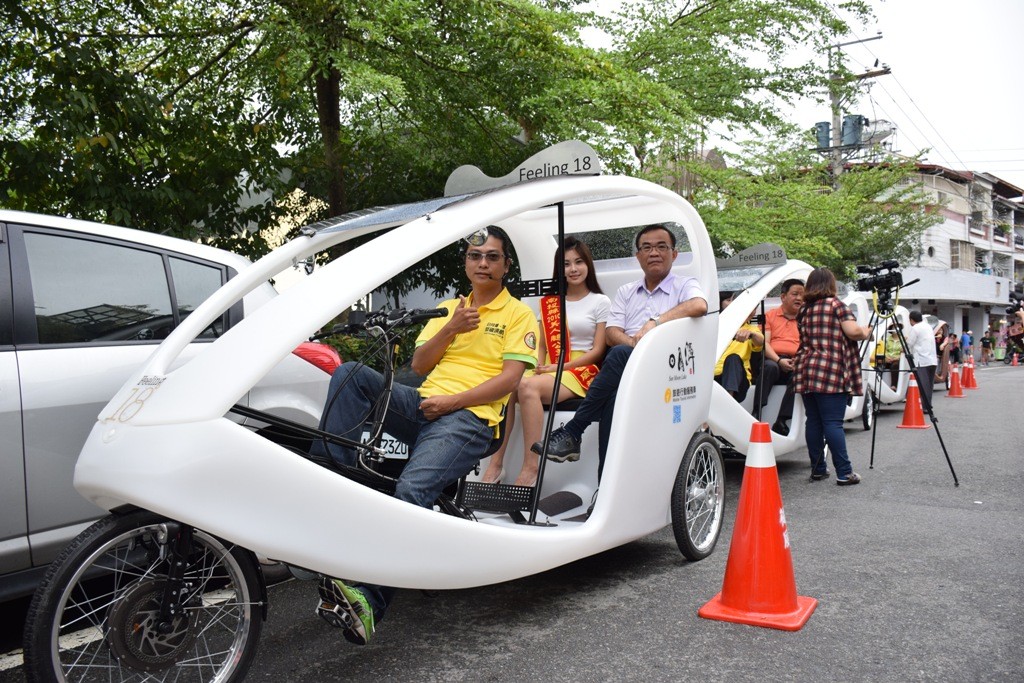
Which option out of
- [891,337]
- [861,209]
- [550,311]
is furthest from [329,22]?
[861,209]

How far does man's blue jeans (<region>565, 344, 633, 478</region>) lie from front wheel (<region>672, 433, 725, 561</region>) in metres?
0.45

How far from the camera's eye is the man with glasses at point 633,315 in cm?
456

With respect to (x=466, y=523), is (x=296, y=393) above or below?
above

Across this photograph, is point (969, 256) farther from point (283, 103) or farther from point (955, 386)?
point (283, 103)

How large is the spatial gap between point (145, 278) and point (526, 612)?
236 centimetres

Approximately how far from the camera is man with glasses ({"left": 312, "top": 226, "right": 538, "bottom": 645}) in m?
3.49

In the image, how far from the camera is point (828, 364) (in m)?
7.00

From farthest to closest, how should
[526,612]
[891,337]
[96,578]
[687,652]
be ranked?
[891,337] < [526,612] < [687,652] < [96,578]

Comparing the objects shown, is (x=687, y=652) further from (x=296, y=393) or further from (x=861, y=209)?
(x=861, y=209)

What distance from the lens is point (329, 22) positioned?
802 cm

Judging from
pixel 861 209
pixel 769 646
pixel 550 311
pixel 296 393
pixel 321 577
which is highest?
pixel 861 209

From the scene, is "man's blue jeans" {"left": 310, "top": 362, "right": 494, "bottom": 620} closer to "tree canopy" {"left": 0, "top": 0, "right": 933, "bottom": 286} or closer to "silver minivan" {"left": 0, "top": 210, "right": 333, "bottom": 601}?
"silver minivan" {"left": 0, "top": 210, "right": 333, "bottom": 601}

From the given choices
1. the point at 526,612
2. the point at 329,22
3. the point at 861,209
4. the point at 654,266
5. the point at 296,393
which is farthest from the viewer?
the point at 861,209

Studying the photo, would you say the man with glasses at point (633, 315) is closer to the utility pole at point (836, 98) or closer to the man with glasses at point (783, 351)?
the man with glasses at point (783, 351)
